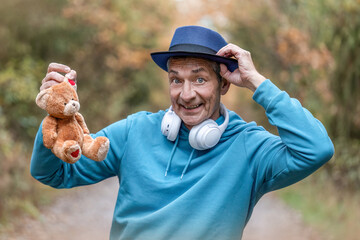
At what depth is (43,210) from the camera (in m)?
7.82

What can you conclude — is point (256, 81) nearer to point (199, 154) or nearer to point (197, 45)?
point (197, 45)

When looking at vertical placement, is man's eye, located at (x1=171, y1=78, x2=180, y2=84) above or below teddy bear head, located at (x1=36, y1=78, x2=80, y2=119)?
above

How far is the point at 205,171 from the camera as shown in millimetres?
2520

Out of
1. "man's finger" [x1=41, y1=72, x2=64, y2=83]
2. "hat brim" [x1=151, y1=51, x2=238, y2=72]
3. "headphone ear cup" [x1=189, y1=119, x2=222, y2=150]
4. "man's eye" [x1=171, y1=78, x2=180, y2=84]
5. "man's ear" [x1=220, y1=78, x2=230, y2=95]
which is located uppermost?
"hat brim" [x1=151, y1=51, x2=238, y2=72]

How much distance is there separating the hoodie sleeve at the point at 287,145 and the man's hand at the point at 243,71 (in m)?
0.07

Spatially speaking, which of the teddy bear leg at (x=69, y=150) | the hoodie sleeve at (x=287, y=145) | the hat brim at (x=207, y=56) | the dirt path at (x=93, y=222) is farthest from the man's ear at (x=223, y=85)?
the dirt path at (x=93, y=222)

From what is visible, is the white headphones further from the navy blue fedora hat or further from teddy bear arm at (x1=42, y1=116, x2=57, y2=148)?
teddy bear arm at (x1=42, y1=116, x2=57, y2=148)

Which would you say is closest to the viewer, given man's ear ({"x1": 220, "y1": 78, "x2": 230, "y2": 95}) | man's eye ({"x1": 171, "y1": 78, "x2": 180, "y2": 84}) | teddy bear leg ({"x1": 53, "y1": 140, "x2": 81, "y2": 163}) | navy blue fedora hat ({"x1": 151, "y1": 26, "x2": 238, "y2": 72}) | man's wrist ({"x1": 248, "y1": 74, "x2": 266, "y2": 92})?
teddy bear leg ({"x1": 53, "y1": 140, "x2": 81, "y2": 163})

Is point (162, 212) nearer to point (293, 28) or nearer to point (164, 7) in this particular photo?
point (293, 28)

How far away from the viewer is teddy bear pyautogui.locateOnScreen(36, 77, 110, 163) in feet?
7.01

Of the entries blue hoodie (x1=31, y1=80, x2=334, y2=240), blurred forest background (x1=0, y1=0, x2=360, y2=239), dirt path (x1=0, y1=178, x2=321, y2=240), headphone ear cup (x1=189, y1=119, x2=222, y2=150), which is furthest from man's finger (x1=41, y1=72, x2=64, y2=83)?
blurred forest background (x1=0, y1=0, x2=360, y2=239)

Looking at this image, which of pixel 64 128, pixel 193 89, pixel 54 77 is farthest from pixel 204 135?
pixel 54 77

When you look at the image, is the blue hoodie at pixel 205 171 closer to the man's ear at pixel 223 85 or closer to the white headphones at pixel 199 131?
the white headphones at pixel 199 131

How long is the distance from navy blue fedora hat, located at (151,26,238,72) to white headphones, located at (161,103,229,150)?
0.34 m
